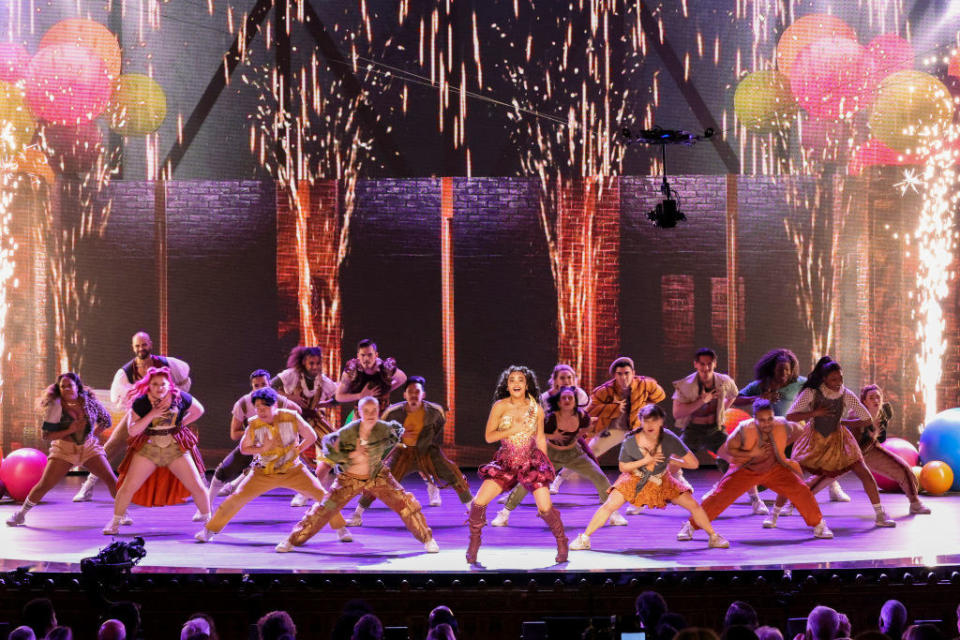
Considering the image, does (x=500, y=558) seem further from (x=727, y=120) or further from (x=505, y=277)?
(x=727, y=120)

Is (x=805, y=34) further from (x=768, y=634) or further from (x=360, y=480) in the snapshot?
(x=768, y=634)

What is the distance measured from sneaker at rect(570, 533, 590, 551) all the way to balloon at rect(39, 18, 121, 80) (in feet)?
20.6

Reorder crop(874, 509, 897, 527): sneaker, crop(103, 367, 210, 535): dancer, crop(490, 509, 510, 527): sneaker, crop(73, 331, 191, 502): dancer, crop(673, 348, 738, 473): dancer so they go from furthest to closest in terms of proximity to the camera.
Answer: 1. crop(73, 331, 191, 502): dancer
2. crop(673, 348, 738, 473): dancer
3. crop(490, 509, 510, 527): sneaker
4. crop(874, 509, 897, 527): sneaker
5. crop(103, 367, 210, 535): dancer

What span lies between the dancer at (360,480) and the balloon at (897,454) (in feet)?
13.7

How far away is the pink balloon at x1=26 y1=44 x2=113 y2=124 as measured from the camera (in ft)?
34.4

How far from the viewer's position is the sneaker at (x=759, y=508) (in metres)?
8.38

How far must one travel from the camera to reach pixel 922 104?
10.6 m

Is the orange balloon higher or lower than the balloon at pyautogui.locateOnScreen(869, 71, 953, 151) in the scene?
higher

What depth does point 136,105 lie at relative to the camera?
10625 mm

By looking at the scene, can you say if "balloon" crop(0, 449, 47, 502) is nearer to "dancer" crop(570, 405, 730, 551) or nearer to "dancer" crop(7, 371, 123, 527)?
"dancer" crop(7, 371, 123, 527)

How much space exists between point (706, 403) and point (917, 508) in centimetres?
162

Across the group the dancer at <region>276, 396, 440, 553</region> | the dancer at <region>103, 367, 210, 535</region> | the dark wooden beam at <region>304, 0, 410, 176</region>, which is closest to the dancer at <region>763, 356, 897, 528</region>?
the dancer at <region>276, 396, 440, 553</region>

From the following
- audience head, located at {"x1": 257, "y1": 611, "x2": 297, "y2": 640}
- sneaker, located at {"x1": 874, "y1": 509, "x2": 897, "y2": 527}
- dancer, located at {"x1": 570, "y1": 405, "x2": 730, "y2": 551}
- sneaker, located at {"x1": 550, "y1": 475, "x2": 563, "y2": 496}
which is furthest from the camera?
sneaker, located at {"x1": 550, "y1": 475, "x2": 563, "y2": 496}

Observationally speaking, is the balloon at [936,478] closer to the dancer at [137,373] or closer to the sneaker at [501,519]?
the sneaker at [501,519]
